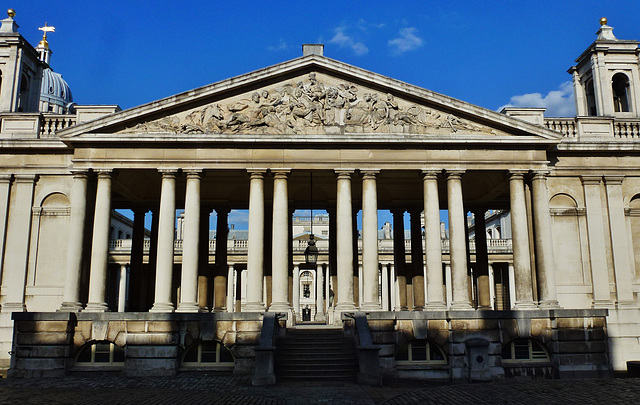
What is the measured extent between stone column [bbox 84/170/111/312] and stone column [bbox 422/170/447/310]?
14.7 m

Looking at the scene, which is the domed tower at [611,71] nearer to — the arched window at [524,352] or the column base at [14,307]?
the arched window at [524,352]

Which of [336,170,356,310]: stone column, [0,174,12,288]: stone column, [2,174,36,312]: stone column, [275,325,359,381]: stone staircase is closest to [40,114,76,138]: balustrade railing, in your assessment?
[2,174,36,312]: stone column

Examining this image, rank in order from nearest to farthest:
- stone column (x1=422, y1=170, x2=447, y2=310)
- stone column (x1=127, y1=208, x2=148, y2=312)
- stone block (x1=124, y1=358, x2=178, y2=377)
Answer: stone block (x1=124, y1=358, x2=178, y2=377), stone column (x1=422, y1=170, x2=447, y2=310), stone column (x1=127, y1=208, x2=148, y2=312)

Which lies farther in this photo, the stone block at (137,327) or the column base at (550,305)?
the column base at (550,305)

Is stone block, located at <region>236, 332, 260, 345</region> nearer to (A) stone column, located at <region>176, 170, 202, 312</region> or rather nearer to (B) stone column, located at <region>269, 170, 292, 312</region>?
(B) stone column, located at <region>269, 170, 292, 312</region>

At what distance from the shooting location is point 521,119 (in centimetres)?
2945

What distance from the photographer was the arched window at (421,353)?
84.0 ft

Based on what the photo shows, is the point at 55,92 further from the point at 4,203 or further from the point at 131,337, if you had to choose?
the point at 131,337

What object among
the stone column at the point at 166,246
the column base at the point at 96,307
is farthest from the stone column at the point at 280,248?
the column base at the point at 96,307

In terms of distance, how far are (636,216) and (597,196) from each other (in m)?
2.59

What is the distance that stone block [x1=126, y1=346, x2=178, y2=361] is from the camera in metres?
25.2

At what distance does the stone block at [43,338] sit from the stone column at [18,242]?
4548 mm

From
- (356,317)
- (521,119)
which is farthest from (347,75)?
(356,317)

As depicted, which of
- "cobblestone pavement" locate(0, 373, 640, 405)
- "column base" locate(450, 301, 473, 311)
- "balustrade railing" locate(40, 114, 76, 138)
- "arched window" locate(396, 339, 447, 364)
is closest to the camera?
"cobblestone pavement" locate(0, 373, 640, 405)
